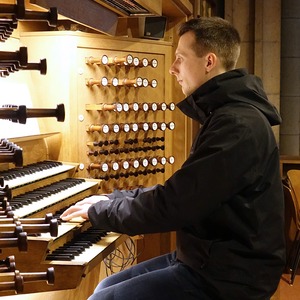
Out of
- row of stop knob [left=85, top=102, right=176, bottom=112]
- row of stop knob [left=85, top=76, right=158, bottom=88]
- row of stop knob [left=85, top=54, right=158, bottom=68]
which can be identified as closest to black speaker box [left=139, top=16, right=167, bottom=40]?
row of stop knob [left=85, top=54, right=158, bottom=68]

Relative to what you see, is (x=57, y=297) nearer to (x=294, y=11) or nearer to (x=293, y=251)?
(x=293, y=251)

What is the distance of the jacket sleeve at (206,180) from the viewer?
6.93 ft

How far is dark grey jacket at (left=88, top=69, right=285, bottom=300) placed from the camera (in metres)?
2.12

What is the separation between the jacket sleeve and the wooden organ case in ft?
2.38

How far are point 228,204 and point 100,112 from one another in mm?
2053

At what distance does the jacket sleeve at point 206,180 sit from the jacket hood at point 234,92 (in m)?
0.17

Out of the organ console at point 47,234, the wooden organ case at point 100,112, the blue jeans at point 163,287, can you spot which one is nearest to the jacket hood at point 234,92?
the blue jeans at point 163,287

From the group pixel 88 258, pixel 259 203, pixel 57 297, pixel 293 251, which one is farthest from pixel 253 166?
pixel 293 251

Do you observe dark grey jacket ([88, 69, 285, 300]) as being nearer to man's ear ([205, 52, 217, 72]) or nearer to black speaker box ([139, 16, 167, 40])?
man's ear ([205, 52, 217, 72])

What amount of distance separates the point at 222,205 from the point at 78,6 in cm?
173

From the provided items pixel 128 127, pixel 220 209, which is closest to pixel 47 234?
pixel 220 209

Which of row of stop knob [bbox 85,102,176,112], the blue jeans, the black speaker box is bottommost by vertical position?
the blue jeans

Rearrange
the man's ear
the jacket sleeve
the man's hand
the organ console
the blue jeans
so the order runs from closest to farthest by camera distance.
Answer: the organ console < the jacket sleeve < the blue jeans < the man's ear < the man's hand

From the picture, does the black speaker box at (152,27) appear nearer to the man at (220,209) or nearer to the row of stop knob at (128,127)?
the row of stop knob at (128,127)
